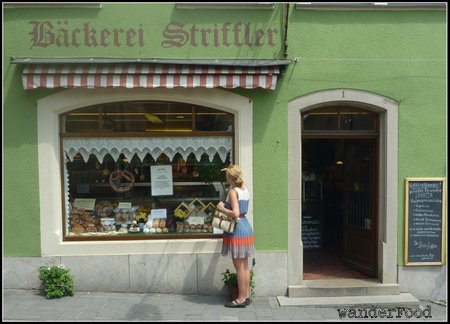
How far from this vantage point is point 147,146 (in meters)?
6.43

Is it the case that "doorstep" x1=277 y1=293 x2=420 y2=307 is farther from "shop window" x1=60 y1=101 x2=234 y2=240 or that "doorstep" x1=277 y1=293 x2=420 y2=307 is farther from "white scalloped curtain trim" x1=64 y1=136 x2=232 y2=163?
"white scalloped curtain trim" x1=64 y1=136 x2=232 y2=163

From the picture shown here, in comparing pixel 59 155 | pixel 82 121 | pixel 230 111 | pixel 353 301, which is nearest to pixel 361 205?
pixel 353 301

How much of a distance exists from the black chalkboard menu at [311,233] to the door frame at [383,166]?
2.17 meters

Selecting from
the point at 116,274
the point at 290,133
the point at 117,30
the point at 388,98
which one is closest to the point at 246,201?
the point at 290,133

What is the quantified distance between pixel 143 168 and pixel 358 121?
346 cm

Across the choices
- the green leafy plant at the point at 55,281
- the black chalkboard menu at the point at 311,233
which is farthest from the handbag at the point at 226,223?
the black chalkboard menu at the point at 311,233

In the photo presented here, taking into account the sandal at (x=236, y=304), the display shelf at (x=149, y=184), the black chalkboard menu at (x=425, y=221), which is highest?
the display shelf at (x=149, y=184)

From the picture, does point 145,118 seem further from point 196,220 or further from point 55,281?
point 55,281

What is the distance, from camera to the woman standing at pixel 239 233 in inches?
220

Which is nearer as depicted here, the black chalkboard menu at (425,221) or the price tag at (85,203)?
the black chalkboard menu at (425,221)

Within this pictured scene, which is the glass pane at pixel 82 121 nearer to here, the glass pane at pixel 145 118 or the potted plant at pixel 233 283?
the glass pane at pixel 145 118

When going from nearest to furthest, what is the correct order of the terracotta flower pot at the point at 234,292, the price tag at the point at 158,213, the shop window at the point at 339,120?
the terracotta flower pot at the point at 234,292, the shop window at the point at 339,120, the price tag at the point at 158,213

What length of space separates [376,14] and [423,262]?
3.80 m

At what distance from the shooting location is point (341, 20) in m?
6.24
